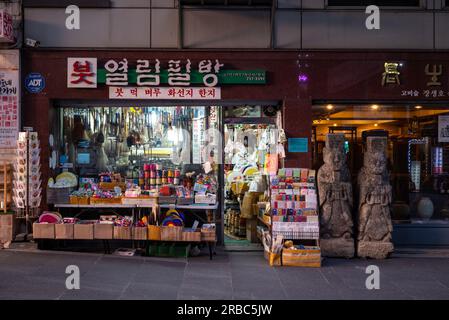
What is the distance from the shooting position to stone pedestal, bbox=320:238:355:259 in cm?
1032

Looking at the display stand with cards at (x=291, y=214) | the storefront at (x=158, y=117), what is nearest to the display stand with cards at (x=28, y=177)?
the storefront at (x=158, y=117)

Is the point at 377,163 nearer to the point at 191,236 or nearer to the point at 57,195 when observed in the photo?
the point at 191,236

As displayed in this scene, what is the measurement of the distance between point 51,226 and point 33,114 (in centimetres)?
231

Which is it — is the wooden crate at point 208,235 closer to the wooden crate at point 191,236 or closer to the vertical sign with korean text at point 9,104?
the wooden crate at point 191,236

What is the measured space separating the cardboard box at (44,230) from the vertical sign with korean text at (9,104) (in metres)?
1.93

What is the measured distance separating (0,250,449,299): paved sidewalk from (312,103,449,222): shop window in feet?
4.73

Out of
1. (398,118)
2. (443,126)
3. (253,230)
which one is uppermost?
(398,118)

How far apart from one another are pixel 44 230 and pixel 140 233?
69.5 inches

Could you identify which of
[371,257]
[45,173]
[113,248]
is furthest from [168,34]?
[371,257]

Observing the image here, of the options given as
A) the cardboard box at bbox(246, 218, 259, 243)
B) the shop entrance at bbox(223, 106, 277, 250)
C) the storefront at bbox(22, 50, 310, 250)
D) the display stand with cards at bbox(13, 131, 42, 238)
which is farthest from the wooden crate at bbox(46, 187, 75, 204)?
the cardboard box at bbox(246, 218, 259, 243)

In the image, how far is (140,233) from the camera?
33.3 ft

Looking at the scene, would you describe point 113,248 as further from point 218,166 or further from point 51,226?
point 218,166

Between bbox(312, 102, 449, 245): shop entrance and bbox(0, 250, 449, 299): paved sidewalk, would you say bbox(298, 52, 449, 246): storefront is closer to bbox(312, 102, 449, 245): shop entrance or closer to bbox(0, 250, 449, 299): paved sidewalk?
bbox(312, 102, 449, 245): shop entrance

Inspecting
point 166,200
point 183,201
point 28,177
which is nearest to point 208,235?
point 183,201
